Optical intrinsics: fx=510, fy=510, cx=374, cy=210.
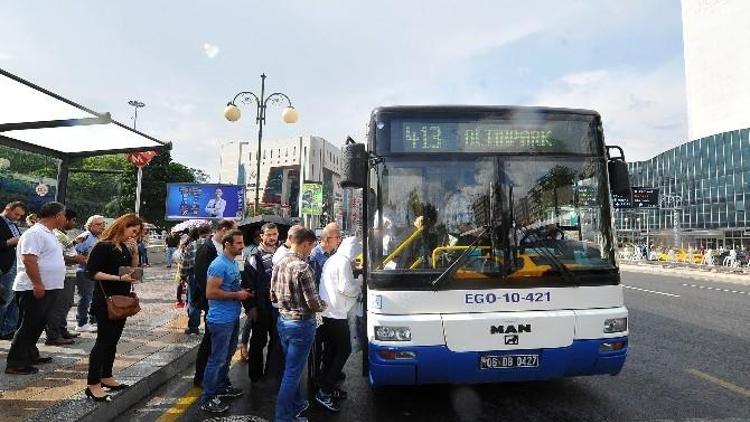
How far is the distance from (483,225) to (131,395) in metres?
3.61

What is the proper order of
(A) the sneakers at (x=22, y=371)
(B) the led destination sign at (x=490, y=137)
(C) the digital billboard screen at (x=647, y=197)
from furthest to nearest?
1. (C) the digital billboard screen at (x=647, y=197)
2. (A) the sneakers at (x=22, y=371)
3. (B) the led destination sign at (x=490, y=137)

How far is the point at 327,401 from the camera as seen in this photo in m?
4.68

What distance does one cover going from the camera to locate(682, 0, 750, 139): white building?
2904 inches

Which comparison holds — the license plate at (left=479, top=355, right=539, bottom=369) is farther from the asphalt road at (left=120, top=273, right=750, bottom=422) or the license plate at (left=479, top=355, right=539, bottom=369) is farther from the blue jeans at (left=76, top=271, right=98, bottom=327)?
the blue jeans at (left=76, top=271, right=98, bottom=327)

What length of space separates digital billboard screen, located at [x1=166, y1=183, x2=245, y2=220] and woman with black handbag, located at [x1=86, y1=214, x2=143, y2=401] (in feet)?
59.5

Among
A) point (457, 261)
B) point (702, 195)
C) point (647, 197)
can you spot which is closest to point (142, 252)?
point (457, 261)

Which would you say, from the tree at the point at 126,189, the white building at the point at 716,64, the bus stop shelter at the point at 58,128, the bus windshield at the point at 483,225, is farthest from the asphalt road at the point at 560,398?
the white building at the point at 716,64

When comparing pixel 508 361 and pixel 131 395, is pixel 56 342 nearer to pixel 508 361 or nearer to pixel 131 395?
pixel 131 395

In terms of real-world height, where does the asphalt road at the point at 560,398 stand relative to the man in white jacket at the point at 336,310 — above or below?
below

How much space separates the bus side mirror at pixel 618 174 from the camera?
4914 mm

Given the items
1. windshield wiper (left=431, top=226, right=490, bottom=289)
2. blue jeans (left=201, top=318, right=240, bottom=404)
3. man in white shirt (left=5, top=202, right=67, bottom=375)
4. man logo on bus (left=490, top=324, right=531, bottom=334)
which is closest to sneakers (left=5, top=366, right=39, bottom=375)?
man in white shirt (left=5, top=202, right=67, bottom=375)

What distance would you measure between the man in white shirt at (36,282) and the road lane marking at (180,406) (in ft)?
5.13

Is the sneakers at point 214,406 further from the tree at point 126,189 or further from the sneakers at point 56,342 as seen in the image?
the tree at point 126,189

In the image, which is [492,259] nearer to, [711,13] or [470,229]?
[470,229]
